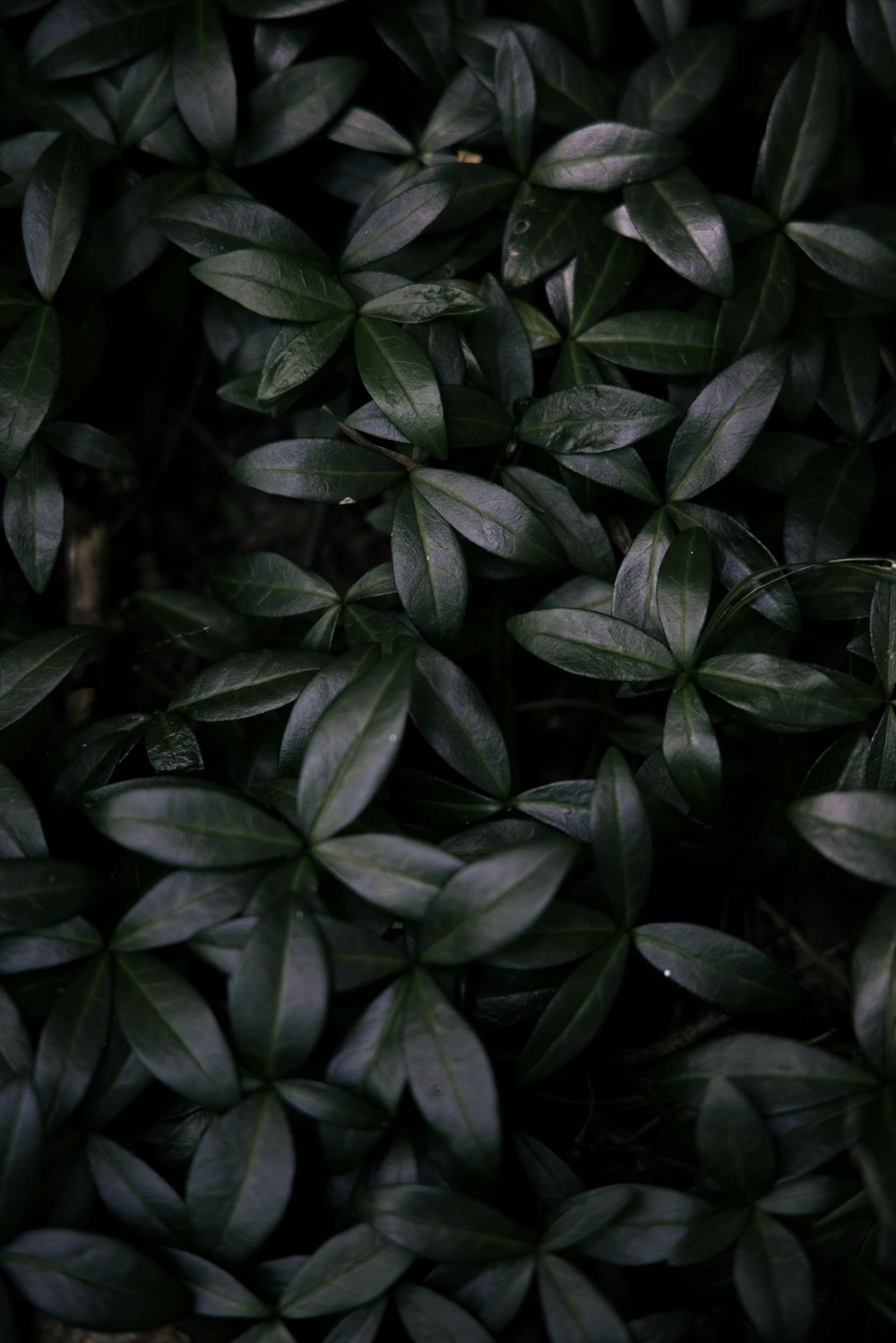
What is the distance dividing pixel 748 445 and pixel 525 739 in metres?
0.68

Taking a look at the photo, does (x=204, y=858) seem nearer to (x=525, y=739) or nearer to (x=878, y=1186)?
(x=878, y=1186)

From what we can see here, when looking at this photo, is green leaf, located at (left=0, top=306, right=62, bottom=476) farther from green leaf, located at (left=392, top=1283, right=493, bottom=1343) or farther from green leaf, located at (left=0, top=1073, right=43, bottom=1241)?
green leaf, located at (left=392, top=1283, right=493, bottom=1343)

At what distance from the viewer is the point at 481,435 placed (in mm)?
1227

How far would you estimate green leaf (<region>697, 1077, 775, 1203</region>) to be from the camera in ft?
3.10

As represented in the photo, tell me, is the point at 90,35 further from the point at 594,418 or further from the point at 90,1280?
the point at 90,1280

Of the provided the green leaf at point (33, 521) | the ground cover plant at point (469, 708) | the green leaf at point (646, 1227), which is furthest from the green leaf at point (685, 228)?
the green leaf at point (646, 1227)

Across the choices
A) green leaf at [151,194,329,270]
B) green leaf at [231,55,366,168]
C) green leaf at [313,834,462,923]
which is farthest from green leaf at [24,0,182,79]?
green leaf at [313,834,462,923]

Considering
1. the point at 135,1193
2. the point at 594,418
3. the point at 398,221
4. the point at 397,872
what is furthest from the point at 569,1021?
the point at 398,221

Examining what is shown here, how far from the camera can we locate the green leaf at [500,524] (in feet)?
3.83

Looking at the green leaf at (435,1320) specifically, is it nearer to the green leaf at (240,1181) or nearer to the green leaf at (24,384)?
the green leaf at (240,1181)

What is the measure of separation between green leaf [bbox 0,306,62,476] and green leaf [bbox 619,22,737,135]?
83cm

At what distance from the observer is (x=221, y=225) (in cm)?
125

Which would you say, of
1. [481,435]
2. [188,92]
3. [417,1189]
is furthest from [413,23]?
[417,1189]

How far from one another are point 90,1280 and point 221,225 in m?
1.19
